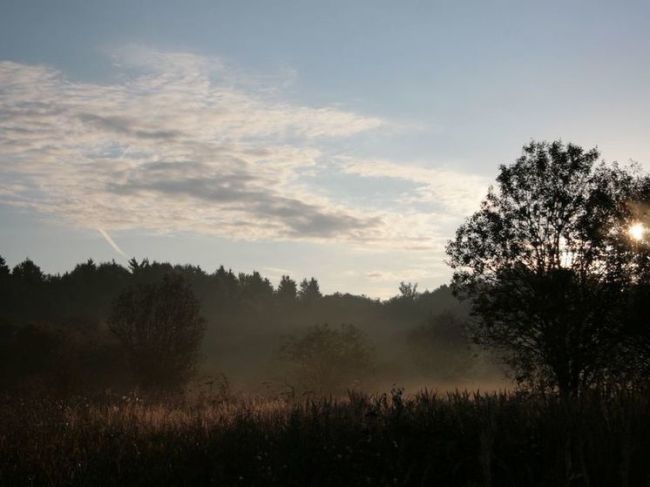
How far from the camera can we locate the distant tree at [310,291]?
151m

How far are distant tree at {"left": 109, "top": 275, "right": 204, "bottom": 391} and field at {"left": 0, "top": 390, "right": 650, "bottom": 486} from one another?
92.3 feet

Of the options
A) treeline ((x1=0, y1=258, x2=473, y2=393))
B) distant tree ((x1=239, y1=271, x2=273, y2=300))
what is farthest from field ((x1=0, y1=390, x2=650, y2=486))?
distant tree ((x1=239, y1=271, x2=273, y2=300))

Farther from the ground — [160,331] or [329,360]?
[160,331]

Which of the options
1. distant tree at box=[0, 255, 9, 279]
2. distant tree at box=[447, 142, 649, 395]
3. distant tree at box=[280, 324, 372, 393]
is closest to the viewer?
distant tree at box=[447, 142, 649, 395]

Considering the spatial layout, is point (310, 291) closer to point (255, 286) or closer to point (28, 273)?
point (255, 286)

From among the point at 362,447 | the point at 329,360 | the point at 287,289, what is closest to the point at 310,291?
the point at 287,289

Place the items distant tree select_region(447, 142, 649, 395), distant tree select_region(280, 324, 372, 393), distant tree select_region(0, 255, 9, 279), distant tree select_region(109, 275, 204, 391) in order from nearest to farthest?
distant tree select_region(447, 142, 649, 395)
distant tree select_region(109, 275, 204, 391)
distant tree select_region(280, 324, 372, 393)
distant tree select_region(0, 255, 9, 279)

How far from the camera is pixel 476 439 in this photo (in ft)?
28.0

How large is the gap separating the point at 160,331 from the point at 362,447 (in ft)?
111

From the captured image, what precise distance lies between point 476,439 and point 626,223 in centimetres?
1576

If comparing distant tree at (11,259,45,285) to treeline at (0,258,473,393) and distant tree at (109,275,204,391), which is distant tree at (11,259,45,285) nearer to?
treeline at (0,258,473,393)

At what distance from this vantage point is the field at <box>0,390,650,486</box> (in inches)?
304

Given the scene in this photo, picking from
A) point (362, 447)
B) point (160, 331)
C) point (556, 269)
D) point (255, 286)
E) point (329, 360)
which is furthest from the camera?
point (255, 286)

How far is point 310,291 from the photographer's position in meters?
160
